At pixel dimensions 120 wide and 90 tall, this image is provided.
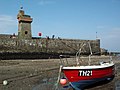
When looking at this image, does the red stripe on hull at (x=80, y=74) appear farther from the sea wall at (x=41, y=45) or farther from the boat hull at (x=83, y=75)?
the sea wall at (x=41, y=45)

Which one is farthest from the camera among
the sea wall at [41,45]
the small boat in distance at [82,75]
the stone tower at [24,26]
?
the stone tower at [24,26]

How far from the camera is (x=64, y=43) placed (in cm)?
3691

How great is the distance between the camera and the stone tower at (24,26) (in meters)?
33.6

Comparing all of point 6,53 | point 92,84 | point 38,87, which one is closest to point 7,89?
point 38,87

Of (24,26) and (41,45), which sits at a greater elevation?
(24,26)

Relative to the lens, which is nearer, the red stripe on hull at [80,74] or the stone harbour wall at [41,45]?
the red stripe on hull at [80,74]

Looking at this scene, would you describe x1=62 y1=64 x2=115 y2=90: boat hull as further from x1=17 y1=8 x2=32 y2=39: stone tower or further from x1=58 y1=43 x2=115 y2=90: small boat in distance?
x1=17 y1=8 x2=32 y2=39: stone tower

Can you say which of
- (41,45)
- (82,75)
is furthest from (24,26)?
(82,75)

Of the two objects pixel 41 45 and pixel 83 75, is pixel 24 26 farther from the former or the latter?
pixel 83 75

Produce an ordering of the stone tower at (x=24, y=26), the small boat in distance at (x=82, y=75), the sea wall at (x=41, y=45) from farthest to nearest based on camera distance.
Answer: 1. the stone tower at (x=24, y=26)
2. the sea wall at (x=41, y=45)
3. the small boat in distance at (x=82, y=75)

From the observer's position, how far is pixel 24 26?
112 ft

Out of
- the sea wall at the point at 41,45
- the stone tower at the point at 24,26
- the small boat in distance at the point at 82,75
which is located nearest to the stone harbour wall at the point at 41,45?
the sea wall at the point at 41,45

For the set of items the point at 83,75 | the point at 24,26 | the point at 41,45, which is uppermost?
the point at 24,26

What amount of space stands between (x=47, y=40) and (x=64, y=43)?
11.8ft
